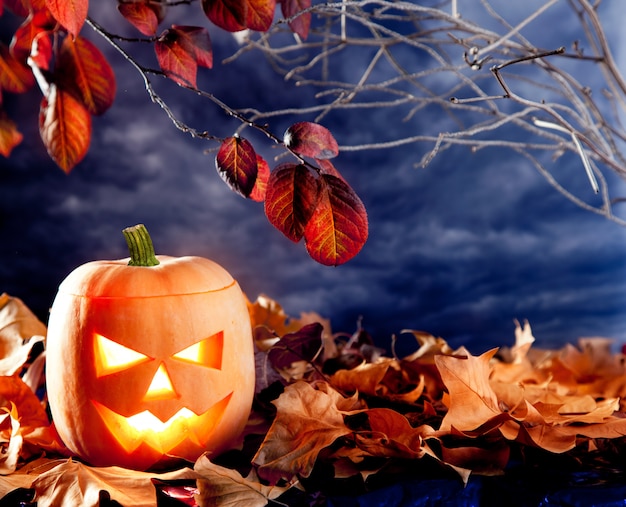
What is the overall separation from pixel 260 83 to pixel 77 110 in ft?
2.31

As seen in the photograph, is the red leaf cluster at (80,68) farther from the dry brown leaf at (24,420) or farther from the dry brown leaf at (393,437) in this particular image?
the dry brown leaf at (393,437)

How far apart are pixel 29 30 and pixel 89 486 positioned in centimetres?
53

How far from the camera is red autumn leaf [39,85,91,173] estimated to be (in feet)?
2.10

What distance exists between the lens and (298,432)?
0.66 m

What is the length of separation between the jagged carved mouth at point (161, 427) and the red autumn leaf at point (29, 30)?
1.44 ft

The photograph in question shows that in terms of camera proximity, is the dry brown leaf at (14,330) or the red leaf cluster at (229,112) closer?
the red leaf cluster at (229,112)

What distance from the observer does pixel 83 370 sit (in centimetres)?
66

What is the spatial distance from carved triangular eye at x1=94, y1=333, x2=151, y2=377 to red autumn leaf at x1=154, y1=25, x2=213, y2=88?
31cm

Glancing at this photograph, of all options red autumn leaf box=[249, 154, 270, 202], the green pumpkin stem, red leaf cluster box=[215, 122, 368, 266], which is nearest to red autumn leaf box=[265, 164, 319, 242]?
red leaf cluster box=[215, 122, 368, 266]

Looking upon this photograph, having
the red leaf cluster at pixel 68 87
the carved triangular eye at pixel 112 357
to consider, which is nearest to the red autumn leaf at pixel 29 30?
the red leaf cluster at pixel 68 87

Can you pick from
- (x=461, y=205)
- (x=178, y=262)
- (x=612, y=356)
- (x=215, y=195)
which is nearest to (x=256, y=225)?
(x=215, y=195)

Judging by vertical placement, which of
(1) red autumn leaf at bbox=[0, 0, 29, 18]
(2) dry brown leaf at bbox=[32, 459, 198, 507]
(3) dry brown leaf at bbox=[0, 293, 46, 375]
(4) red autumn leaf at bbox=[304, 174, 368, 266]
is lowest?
(2) dry brown leaf at bbox=[32, 459, 198, 507]

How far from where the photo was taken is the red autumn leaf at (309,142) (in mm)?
556

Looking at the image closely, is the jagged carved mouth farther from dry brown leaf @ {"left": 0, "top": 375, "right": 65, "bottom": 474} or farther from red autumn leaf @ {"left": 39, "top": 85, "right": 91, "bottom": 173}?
red autumn leaf @ {"left": 39, "top": 85, "right": 91, "bottom": 173}
